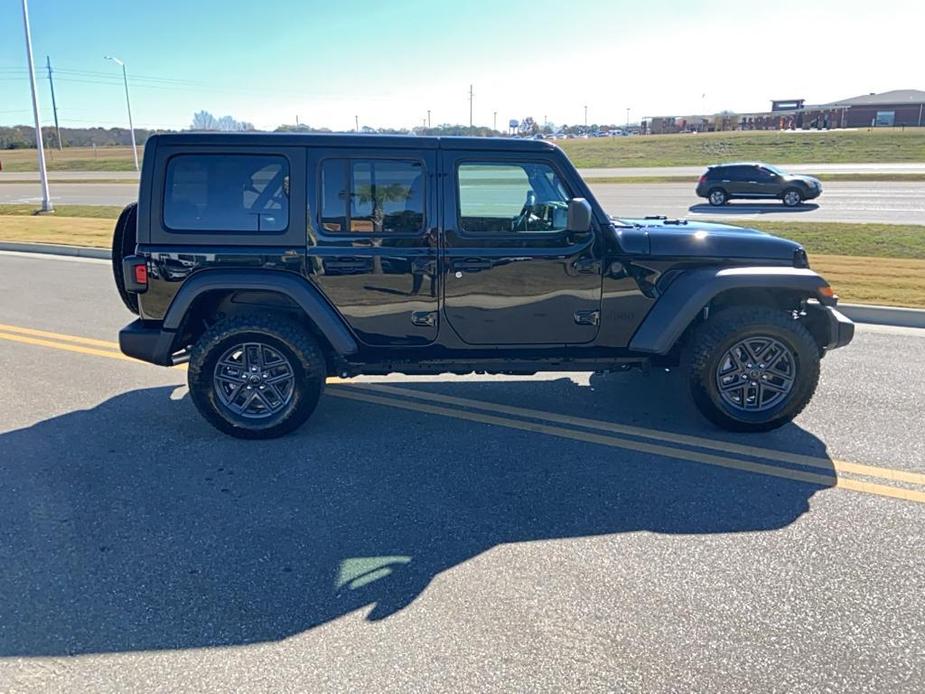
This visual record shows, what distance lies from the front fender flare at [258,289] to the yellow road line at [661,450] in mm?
996

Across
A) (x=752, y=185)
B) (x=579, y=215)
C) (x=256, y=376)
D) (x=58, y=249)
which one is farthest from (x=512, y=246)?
(x=752, y=185)

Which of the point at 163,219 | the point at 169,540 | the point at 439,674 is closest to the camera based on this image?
the point at 439,674

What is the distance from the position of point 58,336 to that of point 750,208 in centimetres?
Result: 2055

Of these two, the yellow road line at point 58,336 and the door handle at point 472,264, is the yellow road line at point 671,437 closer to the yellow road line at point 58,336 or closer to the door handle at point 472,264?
the door handle at point 472,264

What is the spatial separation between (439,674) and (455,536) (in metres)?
0.95

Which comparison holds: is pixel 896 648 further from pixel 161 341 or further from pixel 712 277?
pixel 161 341

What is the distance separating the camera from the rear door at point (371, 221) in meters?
4.45

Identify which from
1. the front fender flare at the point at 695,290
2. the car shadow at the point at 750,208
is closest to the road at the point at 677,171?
the car shadow at the point at 750,208

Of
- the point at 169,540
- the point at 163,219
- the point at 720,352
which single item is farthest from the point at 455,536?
the point at 163,219

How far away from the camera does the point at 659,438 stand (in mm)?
4559

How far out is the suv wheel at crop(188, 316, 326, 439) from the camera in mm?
4523

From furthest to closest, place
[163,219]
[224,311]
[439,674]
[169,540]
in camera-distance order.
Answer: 1. [224,311]
2. [163,219]
3. [169,540]
4. [439,674]

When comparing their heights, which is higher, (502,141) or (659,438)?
(502,141)

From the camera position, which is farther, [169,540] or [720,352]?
[720,352]
